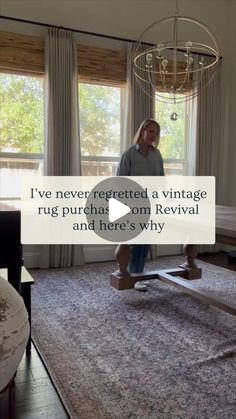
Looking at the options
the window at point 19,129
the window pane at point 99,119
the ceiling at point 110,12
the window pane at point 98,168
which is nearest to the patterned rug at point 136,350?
the window at point 19,129

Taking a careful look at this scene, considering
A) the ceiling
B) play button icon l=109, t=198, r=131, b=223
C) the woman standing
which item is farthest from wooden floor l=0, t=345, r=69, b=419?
the ceiling

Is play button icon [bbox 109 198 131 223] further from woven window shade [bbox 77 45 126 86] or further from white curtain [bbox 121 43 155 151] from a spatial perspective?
woven window shade [bbox 77 45 126 86]

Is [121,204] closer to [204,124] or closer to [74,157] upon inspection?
[74,157]

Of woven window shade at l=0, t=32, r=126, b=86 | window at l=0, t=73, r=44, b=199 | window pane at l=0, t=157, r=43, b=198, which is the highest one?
woven window shade at l=0, t=32, r=126, b=86

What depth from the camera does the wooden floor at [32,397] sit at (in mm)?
1513

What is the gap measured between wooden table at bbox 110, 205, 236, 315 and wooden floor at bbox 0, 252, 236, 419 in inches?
46.1

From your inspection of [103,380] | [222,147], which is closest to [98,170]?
[222,147]

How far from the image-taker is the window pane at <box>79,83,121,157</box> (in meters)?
4.06

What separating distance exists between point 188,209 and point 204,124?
6.70 ft

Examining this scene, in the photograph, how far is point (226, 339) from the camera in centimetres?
223

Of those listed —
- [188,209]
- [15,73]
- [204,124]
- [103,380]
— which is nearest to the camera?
[103,380]

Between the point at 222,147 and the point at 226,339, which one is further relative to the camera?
the point at 222,147

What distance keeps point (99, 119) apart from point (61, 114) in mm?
503

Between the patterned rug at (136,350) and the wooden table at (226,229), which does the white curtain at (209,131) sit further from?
the wooden table at (226,229)
